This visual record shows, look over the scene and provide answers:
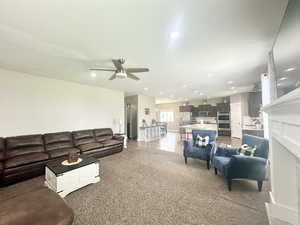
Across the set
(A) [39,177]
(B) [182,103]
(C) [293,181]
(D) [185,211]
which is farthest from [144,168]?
(B) [182,103]

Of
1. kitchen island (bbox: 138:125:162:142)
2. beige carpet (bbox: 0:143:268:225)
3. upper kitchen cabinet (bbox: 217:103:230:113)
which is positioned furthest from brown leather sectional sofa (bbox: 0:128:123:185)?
upper kitchen cabinet (bbox: 217:103:230:113)

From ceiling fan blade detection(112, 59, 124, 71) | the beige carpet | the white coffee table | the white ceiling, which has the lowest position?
the beige carpet

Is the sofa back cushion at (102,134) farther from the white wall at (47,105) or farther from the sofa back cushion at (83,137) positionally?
the white wall at (47,105)

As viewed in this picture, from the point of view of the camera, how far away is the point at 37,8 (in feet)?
4.94

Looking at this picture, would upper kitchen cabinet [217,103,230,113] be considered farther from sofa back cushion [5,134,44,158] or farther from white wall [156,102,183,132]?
sofa back cushion [5,134,44,158]

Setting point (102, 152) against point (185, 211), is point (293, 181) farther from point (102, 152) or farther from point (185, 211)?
point (102, 152)

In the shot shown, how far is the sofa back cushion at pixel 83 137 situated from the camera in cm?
431

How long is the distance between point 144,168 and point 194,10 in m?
3.43

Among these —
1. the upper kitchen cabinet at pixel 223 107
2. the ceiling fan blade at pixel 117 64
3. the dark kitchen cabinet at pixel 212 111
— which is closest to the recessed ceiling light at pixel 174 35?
the ceiling fan blade at pixel 117 64

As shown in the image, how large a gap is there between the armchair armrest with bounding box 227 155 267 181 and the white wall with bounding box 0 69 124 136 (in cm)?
Result: 504

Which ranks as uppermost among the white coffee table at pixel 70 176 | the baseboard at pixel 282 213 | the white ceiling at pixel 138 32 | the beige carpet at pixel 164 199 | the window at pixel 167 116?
the white ceiling at pixel 138 32

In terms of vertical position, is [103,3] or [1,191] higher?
[103,3]

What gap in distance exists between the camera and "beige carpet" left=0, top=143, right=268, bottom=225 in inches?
69.6

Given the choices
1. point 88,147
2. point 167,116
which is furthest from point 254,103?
point 88,147
